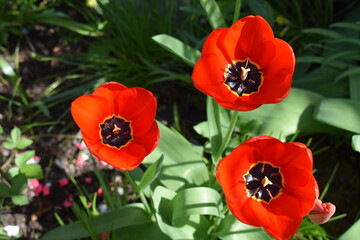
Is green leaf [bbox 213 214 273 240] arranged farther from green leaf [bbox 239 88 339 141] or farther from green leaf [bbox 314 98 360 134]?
green leaf [bbox 314 98 360 134]

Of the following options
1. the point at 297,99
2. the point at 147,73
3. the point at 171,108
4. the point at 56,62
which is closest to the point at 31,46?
the point at 56,62

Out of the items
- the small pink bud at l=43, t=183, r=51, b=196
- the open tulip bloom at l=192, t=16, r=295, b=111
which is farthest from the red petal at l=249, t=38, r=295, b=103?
the small pink bud at l=43, t=183, r=51, b=196

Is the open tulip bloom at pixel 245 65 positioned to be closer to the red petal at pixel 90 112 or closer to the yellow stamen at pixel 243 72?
the yellow stamen at pixel 243 72

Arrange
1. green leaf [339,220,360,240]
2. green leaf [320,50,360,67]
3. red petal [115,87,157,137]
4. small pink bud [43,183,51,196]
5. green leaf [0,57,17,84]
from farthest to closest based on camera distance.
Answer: green leaf [0,57,17,84] → small pink bud [43,183,51,196] → green leaf [320,50,360,67] → green leaf [339,220,360,240] → red petal [115,87,157,137]

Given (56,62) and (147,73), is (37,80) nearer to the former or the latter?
(56,62)

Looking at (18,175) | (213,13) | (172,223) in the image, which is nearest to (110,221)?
(172,223)

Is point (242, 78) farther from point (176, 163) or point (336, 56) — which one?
point (336, 56)
